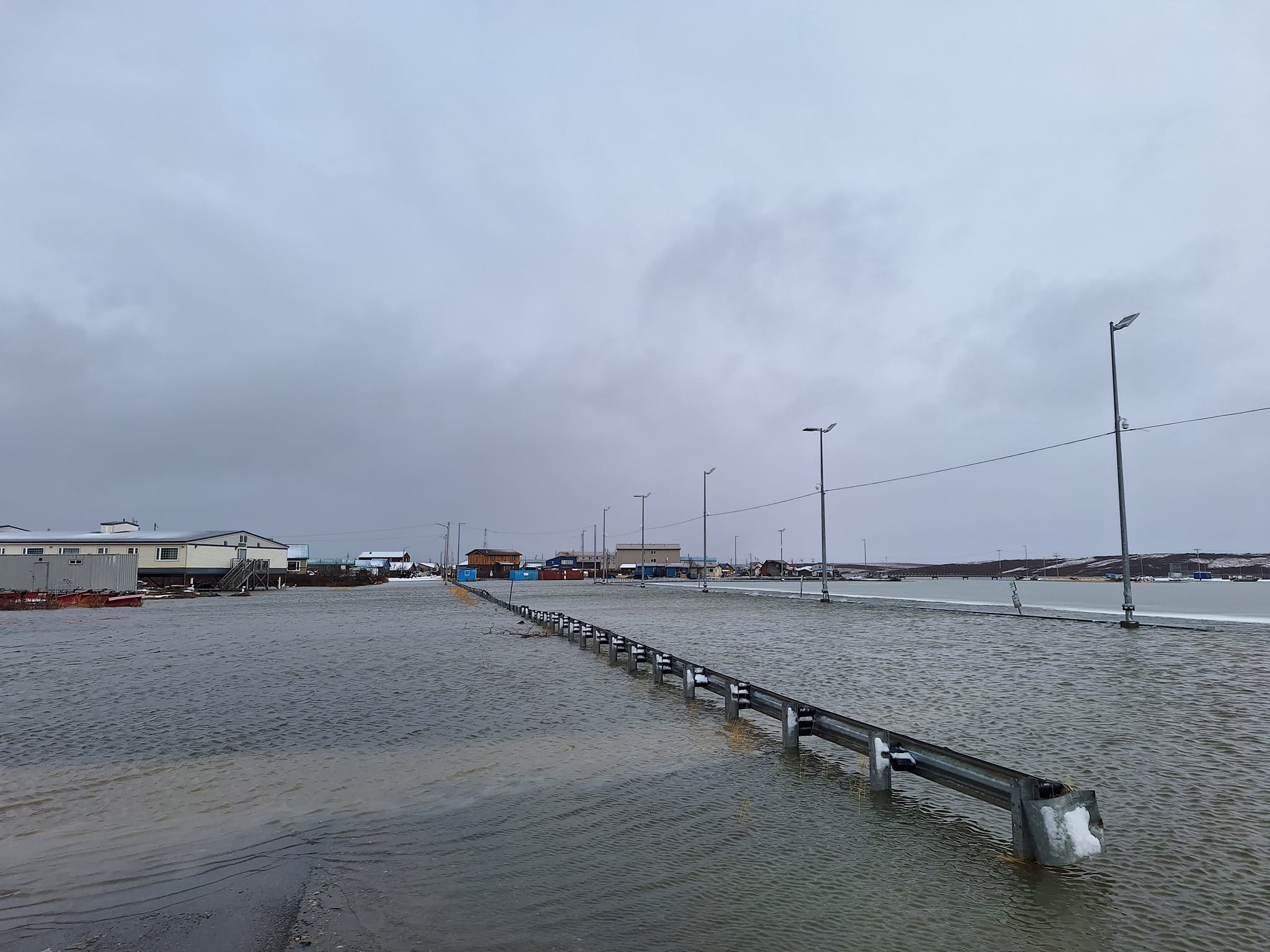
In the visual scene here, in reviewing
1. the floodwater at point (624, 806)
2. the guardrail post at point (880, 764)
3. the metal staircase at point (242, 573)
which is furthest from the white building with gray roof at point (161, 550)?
the guardrail post at point (880, 764)

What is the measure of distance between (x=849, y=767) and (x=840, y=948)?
5525mm

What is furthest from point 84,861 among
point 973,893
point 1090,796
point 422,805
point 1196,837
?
point 1196,837

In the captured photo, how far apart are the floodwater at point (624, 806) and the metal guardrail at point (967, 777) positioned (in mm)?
255

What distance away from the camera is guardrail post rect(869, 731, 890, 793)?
920 cm

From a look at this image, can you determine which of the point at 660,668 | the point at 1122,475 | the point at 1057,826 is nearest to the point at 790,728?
the point at 1057,826

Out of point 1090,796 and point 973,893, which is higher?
point 1090,796

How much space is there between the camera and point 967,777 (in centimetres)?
797

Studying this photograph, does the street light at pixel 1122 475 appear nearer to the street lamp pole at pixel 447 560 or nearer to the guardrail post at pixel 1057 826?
the guardrail post at pixel 1057 826

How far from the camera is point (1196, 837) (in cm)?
760

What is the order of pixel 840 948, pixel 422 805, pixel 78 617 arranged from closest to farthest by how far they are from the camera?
pixel 840 948 < pixel 422 805 < pixel 78 617

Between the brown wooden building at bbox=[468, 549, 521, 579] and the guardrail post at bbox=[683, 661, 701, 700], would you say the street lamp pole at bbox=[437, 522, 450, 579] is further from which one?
the guardrail post at bbox=[683, 661, 701, 700]

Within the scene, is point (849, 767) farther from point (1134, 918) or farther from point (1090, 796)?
point (1134, 918)

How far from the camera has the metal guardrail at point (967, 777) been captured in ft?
22.4

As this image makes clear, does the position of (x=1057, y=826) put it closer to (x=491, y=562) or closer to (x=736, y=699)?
(x=736, y=699)
